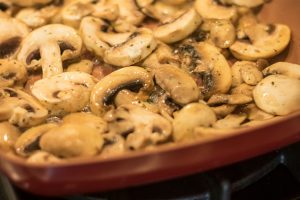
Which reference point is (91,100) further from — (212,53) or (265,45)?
(265,45)

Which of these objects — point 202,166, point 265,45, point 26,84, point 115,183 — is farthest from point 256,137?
point 26,84

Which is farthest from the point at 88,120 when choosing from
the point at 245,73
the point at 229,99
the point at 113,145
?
the point at 245,73

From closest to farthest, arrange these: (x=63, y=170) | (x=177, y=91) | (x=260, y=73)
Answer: (x=63, y=170) → (x=177, y=91) → (x=260, y=73)

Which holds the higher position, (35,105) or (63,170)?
(63,170)

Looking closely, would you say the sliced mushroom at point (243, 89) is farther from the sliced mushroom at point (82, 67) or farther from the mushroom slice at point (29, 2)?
the mushroom slice at point (29, 2)

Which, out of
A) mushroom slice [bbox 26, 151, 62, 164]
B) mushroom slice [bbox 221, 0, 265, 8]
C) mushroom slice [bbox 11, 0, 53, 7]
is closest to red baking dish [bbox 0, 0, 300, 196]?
mushroom slice [bbox 26, 151, 62, 164]

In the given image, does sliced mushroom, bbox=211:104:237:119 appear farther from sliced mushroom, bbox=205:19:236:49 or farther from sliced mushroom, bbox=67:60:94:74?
sliced mushroom, bbox=67:60:94:74

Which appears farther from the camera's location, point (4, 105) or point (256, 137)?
point (4, 105)
